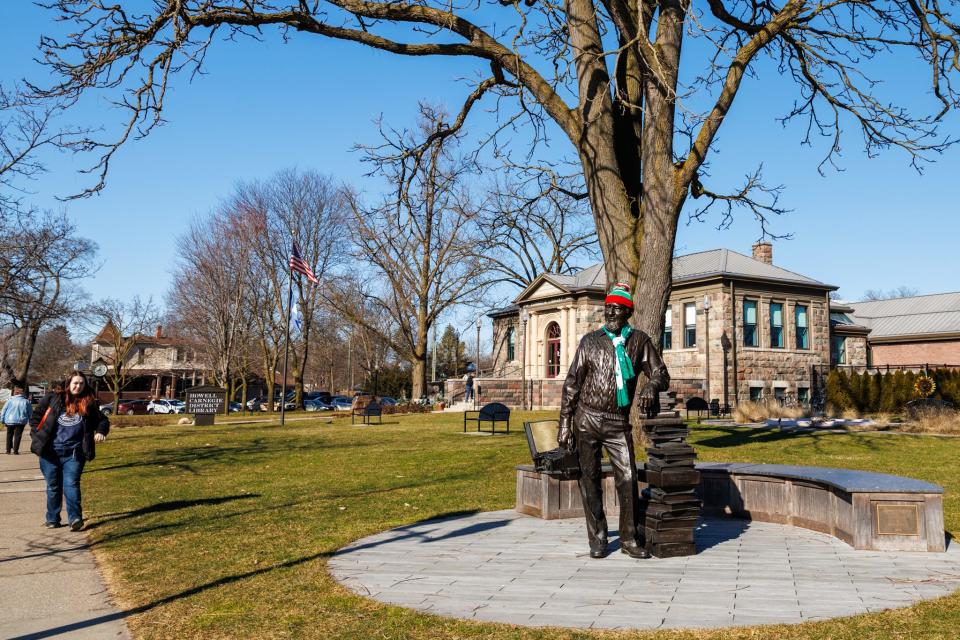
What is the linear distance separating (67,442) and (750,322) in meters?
31.4

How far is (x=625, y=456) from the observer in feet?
21.0

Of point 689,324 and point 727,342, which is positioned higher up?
point 689,324

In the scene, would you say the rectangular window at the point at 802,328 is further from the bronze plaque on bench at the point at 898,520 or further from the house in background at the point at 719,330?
the bronze plaque on bench at the point at 898,520

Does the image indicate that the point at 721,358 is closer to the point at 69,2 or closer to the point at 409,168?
the point at 409,168

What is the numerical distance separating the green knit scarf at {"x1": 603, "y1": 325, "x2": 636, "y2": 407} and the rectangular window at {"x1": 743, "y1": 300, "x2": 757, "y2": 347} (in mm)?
29992

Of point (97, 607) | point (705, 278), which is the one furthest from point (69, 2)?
point (705, 278)

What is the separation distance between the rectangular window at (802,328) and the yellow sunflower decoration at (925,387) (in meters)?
11.4

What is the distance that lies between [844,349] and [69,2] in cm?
3998

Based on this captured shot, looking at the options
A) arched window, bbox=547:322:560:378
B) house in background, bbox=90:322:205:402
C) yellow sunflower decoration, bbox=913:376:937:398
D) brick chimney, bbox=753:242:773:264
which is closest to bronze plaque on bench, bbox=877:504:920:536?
yellow sunflower decoration, bbox=913:376:937:398

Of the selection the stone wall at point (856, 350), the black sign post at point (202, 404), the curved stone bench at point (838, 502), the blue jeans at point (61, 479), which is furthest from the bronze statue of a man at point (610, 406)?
the stone wall at point (856, 350)

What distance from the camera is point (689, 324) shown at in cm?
3578

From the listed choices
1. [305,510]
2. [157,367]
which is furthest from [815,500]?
[157,367]

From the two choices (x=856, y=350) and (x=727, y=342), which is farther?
(x=856, y=350)

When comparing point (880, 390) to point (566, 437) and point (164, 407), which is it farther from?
point (164, 407)
